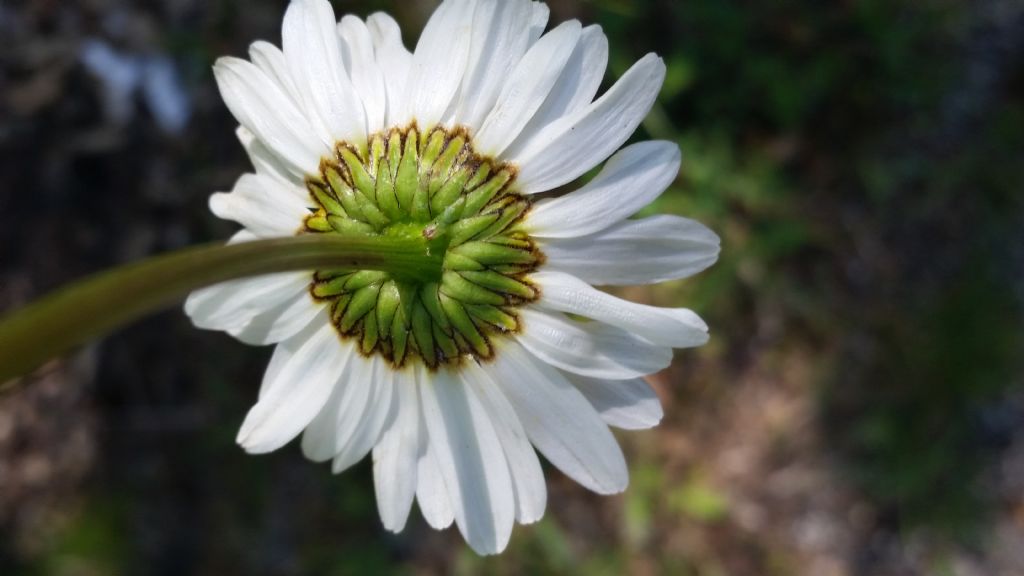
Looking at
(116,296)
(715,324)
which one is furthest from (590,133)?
(715,324)

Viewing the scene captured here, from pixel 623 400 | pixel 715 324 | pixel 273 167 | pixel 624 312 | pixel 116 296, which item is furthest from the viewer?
pixel 715 324

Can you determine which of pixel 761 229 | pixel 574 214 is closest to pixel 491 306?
pixel 574 214

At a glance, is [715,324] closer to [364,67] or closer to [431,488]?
[431,488]

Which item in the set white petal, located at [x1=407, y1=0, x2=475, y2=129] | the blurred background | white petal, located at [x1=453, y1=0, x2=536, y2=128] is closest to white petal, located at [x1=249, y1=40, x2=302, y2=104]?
white petal, located at [x1=407, y1=0, x2=475, y2=129]

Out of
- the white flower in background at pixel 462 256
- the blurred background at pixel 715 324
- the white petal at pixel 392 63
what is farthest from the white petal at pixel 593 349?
the blurred background at pixel 715 324

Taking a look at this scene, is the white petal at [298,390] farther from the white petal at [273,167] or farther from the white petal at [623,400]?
the white petal at [623,400]

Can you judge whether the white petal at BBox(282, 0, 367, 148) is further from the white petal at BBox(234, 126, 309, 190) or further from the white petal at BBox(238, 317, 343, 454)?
the white petal at BBox(238, 317, 343, 454)

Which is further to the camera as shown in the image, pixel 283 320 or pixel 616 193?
pixel 283 320
